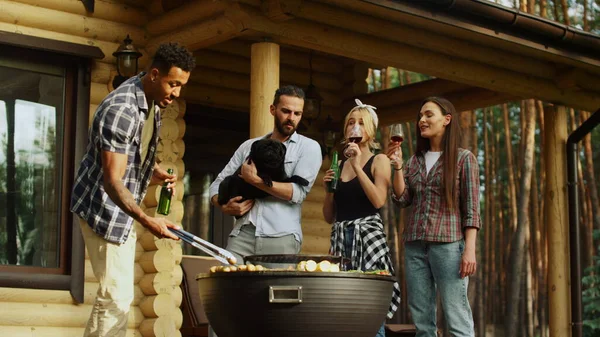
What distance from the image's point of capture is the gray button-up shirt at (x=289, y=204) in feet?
18.8

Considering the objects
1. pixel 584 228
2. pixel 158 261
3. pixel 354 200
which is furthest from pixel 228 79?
pixel 584 228

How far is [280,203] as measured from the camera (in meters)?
5.78

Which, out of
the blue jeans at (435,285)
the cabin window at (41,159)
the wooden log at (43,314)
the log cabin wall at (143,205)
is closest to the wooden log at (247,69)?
the log cabin wall at (143,205)

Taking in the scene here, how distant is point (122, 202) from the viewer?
4.68 meters

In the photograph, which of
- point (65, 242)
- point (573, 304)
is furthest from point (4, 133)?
point (573, 304)

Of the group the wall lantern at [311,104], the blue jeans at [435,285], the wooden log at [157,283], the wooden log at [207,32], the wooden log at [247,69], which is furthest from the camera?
the wooden log at [247,69]

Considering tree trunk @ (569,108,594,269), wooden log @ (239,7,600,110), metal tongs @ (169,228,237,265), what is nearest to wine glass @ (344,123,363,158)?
metal tongs @ (169,228,237,265)

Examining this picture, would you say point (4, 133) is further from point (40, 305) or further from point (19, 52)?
point (40, 305)

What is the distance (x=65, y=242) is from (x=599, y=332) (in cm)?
1197

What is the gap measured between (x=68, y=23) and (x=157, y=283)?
7.22 feet

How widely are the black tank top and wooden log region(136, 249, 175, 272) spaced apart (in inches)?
106

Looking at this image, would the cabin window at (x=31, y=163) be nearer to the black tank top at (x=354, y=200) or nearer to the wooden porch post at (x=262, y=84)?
the wooden porch post at (x=262, y=84)

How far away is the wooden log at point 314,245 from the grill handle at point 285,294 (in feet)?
17.2

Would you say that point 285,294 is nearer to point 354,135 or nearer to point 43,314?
point 354,135
